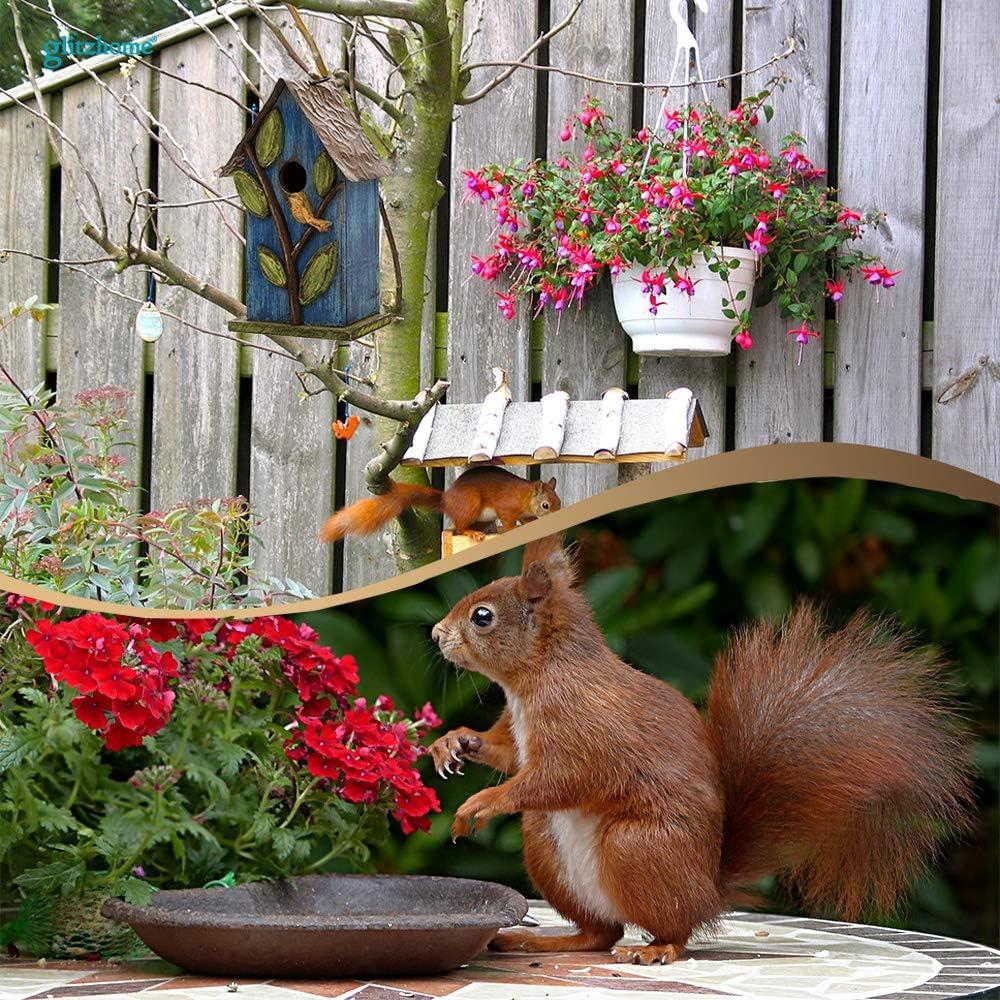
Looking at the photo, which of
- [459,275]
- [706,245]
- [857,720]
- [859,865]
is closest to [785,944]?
[859,865]

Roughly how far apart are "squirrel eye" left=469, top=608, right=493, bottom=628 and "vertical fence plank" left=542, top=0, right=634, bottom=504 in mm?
462

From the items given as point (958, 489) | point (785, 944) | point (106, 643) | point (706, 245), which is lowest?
point (785, 944)

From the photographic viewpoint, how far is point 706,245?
1395 mm

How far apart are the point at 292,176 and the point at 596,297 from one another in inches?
17.9

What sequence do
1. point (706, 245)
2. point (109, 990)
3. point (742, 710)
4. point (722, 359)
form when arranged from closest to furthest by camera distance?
1. point (109, 990)
2. point (742, 710)
3. point (706, 245)
4. point (722, 359)

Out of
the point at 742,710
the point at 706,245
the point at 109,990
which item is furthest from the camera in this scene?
the point at 706,245

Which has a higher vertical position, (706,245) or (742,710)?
(706,245)

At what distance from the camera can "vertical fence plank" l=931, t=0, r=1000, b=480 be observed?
1.59m

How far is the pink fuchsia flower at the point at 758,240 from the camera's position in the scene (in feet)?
4.64

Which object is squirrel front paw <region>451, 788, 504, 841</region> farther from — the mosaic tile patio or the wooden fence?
the wooden fence

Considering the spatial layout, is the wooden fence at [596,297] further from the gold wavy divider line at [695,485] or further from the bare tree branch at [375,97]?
the gold wavy divider line at [695,485]

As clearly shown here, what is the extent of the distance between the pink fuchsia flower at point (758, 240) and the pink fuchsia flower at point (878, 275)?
0.14 m

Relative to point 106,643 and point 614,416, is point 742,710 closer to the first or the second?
point 614,416

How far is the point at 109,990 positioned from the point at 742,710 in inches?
19.7
